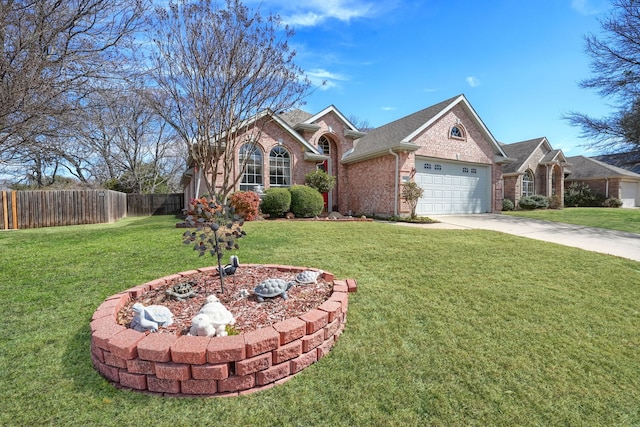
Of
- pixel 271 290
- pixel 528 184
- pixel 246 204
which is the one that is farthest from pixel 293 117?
pixel 528 184

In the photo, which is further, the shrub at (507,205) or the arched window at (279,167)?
the shrub at (507,205)

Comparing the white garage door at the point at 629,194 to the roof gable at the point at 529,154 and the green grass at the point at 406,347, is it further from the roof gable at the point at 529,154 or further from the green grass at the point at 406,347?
the green grass at the point at 406,347

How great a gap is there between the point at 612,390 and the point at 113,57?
37.5ft

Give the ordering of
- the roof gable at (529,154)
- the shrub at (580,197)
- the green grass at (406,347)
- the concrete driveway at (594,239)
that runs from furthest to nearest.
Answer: the shrub at (580,197), the roof gable at (529,154), the concrete driveway at (594,239), the green grass at (406,347)

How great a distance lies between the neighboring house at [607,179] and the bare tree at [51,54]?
98.4ft

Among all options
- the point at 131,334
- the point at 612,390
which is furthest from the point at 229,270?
the point at 612,390

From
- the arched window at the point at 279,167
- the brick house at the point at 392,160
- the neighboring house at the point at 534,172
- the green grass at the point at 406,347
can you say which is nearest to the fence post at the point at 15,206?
the brick house at the point at 392,160

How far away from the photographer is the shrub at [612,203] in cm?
2208

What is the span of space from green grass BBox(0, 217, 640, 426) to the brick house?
7880 millimetres

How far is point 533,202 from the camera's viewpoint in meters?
18.5

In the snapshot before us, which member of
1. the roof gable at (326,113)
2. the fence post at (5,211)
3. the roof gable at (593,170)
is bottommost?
the fence post at (5,211)

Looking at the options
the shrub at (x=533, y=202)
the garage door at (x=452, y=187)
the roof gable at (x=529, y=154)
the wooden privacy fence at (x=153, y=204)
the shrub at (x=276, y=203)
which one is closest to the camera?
the shrub at (x=276, y=203)

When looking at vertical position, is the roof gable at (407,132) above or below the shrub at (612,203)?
above

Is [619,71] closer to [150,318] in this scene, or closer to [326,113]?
[326,113]
